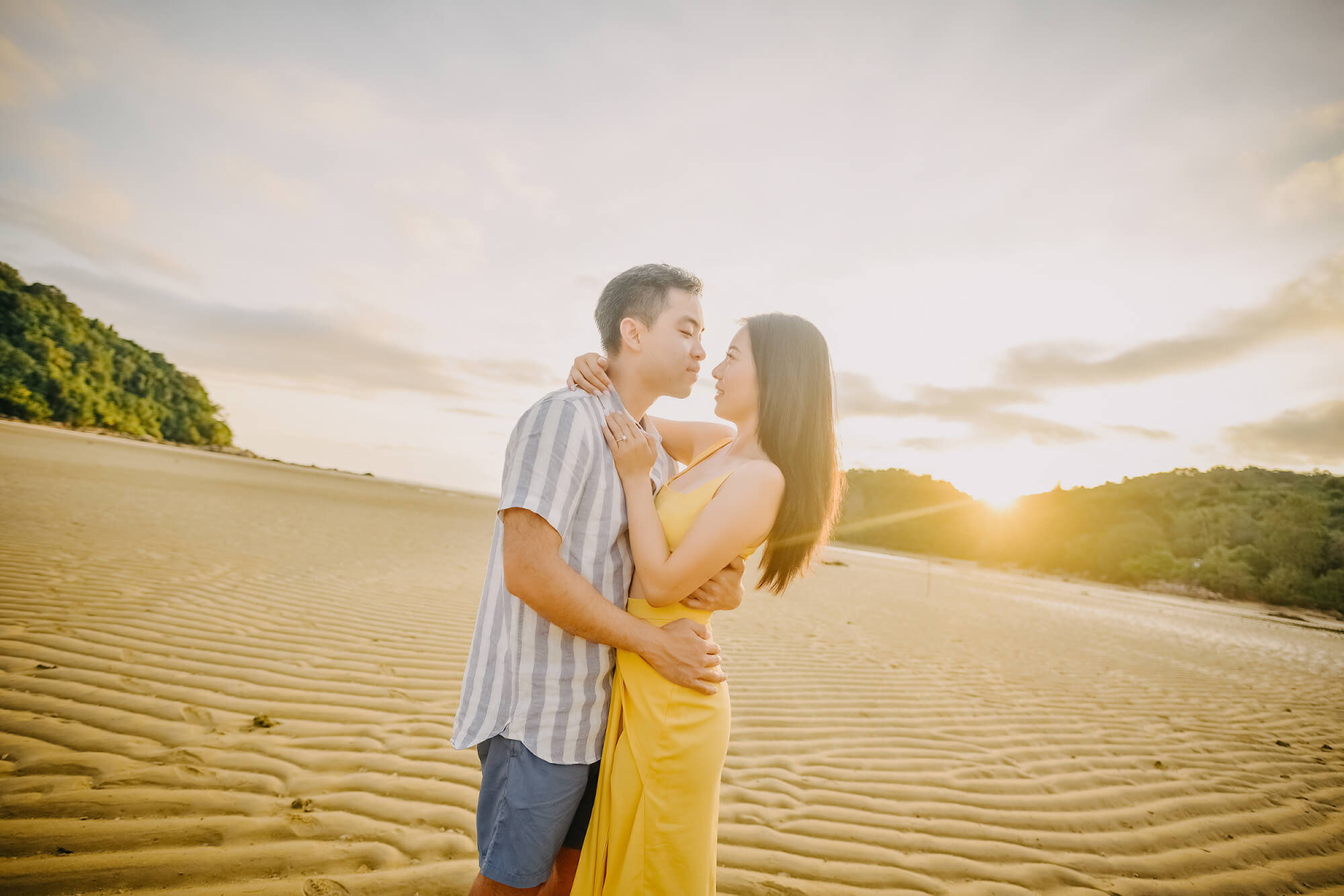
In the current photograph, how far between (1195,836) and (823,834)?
2524 millimetres

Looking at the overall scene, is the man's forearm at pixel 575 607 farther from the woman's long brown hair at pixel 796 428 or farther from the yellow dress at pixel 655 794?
the woman's long brown hair at pixel 796 428

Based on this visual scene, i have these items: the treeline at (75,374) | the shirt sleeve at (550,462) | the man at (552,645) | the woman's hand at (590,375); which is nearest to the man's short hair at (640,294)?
the woman's hand at (590,375)

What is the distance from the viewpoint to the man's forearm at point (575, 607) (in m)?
1.38

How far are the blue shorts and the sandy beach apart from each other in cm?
142

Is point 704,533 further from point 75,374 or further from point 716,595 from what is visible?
point 75,374

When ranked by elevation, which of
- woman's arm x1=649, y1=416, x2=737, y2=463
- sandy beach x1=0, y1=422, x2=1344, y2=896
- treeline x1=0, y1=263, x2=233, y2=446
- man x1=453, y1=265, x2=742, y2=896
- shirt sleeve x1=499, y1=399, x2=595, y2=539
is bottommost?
sandy beach x1=0, y1=422, x2=1344, y2=896

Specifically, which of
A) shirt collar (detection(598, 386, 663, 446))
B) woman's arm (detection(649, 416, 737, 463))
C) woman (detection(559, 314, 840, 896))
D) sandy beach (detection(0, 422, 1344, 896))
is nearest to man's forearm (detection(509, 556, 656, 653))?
woman (detection(559, 314, 840, 896))

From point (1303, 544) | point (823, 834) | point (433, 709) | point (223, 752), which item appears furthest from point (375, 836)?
point (1303, 544)

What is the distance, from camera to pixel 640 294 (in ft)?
6.27

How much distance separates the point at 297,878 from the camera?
2.29 meters

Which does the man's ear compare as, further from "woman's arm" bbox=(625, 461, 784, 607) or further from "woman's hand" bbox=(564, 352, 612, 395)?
"woman's arm" bbox=(625, 461, 784, 607)

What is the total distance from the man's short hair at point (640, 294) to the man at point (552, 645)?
40 centimetres

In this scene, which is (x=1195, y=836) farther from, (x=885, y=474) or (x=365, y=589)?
(x=885, y=474)

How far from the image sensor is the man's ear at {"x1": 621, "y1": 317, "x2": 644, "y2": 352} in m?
1.90
